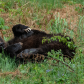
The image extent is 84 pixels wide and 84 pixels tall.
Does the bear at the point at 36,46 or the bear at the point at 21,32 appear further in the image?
the bear at the point at 21,32

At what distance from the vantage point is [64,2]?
8102mm

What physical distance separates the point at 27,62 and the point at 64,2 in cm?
519

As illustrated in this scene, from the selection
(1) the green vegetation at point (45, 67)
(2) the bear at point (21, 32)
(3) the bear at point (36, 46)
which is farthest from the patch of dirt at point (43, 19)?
(3) the bear at point (36, 46)

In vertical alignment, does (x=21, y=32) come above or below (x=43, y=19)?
above

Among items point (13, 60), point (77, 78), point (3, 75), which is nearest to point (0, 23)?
point (13, 60)

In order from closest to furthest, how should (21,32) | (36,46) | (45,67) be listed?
(45,67), (36,46), (21,32)

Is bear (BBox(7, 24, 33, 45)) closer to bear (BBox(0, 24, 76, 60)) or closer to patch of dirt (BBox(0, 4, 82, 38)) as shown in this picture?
bear (BBox(0, 24, 76, 60))

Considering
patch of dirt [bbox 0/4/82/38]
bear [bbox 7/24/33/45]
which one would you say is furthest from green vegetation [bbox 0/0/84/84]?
bear [bbox 7/24/33/45]

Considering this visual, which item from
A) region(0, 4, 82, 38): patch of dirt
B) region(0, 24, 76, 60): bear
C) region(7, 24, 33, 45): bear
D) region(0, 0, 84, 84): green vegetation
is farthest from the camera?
region(0, 4, 82, 38): patch of dirt

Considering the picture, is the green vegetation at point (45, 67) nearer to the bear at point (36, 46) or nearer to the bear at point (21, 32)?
the bear at point (36, 46)

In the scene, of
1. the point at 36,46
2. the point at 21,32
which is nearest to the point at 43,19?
the point at 21,32

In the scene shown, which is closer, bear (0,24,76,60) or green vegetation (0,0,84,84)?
green vegetation (0,0,84,84)

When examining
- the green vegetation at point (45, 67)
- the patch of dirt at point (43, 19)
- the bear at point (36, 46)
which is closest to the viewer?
the green vegetation at point (45, 67)

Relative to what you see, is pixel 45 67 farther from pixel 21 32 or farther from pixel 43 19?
pixel 43 19
